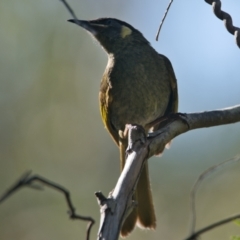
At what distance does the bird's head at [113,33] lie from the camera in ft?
16.2

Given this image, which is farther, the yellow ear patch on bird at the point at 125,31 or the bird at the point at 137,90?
the yellow ear patch on bird at the point at 125,31

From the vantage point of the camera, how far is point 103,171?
7293 mm

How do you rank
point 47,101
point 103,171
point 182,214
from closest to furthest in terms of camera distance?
point 182,214 → point 103,171 → point 47,101

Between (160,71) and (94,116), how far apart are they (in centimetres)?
355

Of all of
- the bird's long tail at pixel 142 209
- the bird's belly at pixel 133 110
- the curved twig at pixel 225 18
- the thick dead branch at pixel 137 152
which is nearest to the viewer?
the thick dead branch at pixel 137 152

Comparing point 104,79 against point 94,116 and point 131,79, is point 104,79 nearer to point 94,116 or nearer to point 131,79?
point 131,79

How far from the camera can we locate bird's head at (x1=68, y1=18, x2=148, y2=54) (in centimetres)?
495

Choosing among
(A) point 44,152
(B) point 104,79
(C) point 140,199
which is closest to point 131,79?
(B) point 104,79

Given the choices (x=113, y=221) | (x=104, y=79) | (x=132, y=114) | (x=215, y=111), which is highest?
(x=104, y=79)

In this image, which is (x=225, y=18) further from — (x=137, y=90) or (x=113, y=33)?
(x=113, y=33)

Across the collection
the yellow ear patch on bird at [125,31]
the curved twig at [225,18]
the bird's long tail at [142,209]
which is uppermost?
the yellow ear patch on bird at [125,31]

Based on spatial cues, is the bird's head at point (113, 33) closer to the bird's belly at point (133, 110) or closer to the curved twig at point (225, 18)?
the bird's belly at point (133, 110)

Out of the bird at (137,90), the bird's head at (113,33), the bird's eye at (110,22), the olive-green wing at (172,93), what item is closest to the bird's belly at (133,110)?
the bird at (137,90)

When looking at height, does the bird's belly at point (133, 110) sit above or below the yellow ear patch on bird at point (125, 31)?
below
